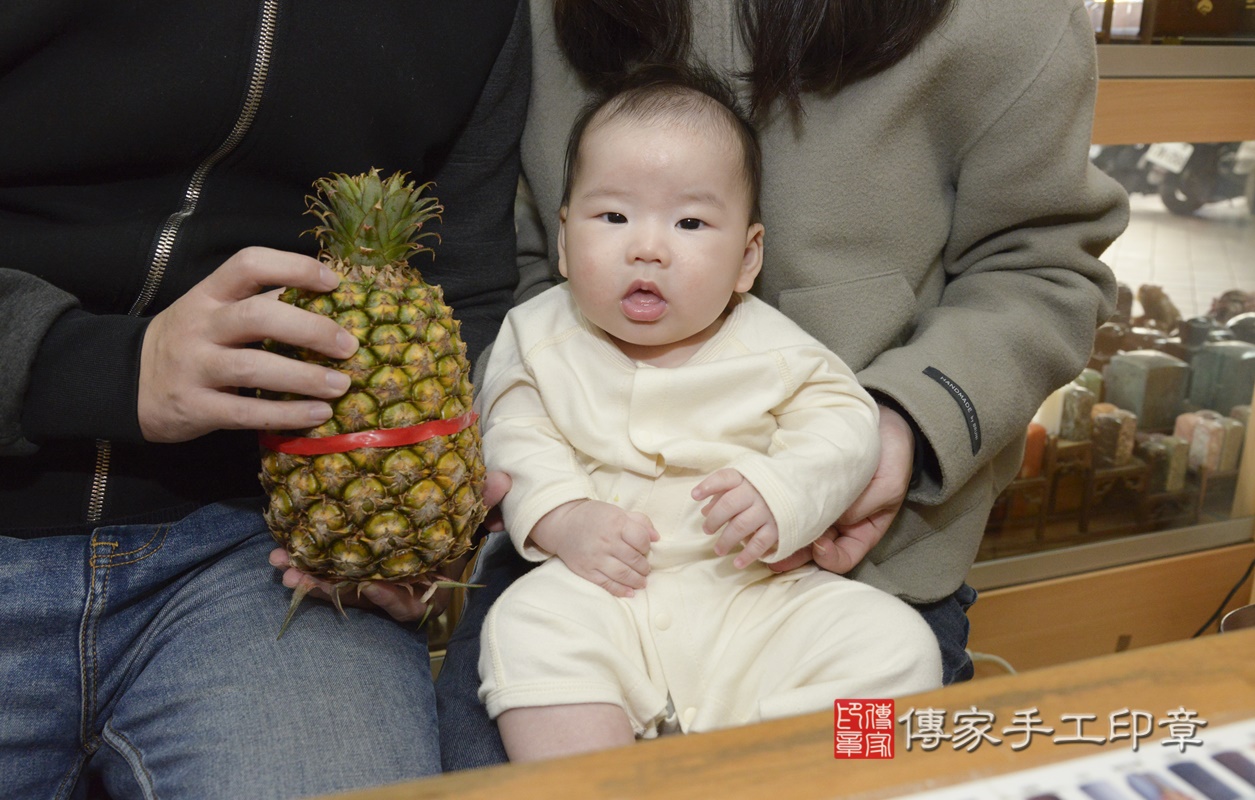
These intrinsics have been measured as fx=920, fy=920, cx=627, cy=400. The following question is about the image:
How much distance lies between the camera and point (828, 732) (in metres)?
0.59

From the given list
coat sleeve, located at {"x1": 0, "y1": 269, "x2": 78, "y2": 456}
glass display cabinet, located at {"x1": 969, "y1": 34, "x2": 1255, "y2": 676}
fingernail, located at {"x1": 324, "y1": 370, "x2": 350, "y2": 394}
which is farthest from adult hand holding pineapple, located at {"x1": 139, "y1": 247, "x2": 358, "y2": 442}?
glass display cabinet, located at {"x1": 969, "y1": 34, "x2": 1255, "y2": 676}

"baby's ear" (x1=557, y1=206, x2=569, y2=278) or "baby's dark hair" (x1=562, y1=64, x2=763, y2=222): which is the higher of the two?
"baby's dark hair" (x1=562, y1=64, x2=763, y2=222)

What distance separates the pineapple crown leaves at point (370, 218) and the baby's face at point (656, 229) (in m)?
0.26

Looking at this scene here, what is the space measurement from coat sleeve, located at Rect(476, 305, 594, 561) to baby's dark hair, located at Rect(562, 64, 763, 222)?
0.81 ft

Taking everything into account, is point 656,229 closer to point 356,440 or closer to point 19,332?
point 356,440

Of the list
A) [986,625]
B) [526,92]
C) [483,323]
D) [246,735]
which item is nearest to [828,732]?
[246,735]

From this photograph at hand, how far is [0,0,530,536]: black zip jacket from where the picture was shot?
106 centimetres

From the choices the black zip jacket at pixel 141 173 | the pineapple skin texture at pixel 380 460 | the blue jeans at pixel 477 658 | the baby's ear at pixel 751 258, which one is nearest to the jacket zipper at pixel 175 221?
the black zip jacket at pixel 141 173

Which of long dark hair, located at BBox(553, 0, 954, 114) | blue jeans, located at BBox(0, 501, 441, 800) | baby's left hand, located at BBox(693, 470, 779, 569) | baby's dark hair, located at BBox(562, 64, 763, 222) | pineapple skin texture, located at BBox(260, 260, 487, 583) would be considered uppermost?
long dark hair, located at BBox(553, 0, 954, 114)

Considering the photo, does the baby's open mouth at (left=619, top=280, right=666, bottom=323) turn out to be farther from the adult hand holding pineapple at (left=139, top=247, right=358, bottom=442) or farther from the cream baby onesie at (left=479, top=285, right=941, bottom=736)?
the adult hand holding pineapple at (left=139, top=247, right=358, bottom=442)

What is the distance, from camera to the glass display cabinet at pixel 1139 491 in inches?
93.5

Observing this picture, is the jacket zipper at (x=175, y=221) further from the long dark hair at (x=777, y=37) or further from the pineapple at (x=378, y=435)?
the long dark hair at (x=777, y=37)

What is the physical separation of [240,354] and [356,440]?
15 cm

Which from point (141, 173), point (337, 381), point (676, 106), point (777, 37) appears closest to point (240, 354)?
point (337, 381)
